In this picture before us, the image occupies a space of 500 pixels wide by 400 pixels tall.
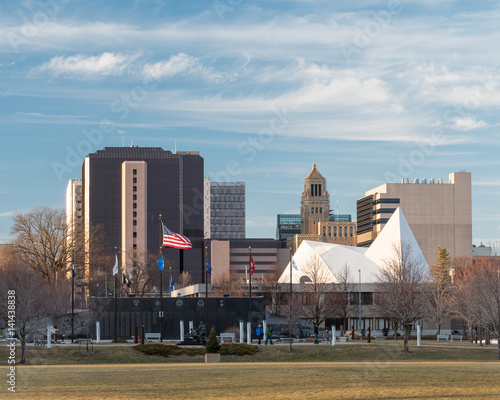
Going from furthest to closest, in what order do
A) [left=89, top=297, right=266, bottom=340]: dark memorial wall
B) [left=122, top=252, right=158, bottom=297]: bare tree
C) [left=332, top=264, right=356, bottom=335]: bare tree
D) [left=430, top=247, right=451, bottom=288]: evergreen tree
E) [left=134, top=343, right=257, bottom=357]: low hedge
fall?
[left=122, top=252, right=158, bottom=297]: bare tree < [left=430, top=247, right=451, bottom=288]: evergreen tree < [left=332, top=264, right=356, bottom=335]: bare tree < [left=89, top=297, right=266, bottom=340]: dark memorial wall < [left=134, top=343, right=257, bottom=357]: low hedge

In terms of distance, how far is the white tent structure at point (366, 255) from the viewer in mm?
116625

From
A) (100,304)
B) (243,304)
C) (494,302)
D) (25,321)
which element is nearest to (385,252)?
(243,304)

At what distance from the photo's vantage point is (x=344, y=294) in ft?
336

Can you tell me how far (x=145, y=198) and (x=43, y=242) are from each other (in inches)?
3497

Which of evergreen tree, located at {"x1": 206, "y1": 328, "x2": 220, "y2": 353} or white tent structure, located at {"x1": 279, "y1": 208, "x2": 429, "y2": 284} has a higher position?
white tent structure, located at {"x1": 279, "y1": 208, "x2": 429, "y2": 284}

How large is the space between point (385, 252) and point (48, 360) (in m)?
82.5

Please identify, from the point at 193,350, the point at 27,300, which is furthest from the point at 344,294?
the point at 27,300

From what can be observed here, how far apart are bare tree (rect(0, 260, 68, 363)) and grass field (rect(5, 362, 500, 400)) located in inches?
524

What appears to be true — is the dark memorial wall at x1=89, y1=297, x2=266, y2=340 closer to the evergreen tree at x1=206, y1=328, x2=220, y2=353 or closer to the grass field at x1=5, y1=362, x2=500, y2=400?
the evergreen tree at x1=206, y1=328, x2=220, y2=353

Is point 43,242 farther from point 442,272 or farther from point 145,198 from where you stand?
point 145,198

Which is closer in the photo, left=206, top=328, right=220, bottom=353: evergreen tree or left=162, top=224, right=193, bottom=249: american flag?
left=206, top=328, right=220, bottom=353: evergreen tree

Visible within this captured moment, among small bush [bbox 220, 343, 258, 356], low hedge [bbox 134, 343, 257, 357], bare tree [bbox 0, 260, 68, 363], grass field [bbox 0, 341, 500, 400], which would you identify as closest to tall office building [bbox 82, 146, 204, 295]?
bare tree [bbox 0, 260, 68, 363]

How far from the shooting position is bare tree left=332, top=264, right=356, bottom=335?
97325mm

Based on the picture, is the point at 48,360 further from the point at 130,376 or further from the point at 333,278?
the point at 333,278
